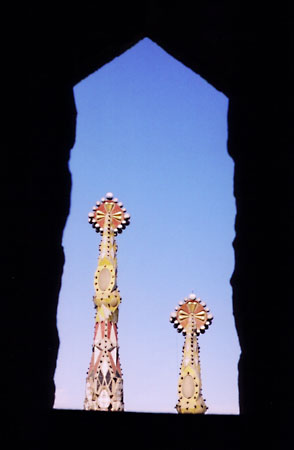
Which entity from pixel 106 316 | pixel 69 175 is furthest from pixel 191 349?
pixel 69 175

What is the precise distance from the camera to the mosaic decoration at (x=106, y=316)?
7455 mm

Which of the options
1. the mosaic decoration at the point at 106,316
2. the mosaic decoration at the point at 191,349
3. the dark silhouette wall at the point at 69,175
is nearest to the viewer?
the dark silhouette wall at the point at 69,175

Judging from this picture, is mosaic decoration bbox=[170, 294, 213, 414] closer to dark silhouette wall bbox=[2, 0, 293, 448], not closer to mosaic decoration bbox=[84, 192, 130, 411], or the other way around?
mosaic decoration bbox=[84, 192, 130, 411]

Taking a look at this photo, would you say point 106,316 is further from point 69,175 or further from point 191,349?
point 69,175

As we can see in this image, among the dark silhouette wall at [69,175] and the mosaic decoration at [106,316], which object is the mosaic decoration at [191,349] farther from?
the dark silhouette wall at [69,175]

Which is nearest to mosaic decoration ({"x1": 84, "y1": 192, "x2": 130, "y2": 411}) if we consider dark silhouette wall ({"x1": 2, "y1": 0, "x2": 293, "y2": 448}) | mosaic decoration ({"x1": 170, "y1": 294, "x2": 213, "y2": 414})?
mosaic decoration ({"x1": 170, "y1": 294, "x2": 213, "y2": 414})

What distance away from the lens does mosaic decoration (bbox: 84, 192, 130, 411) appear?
7455 mm

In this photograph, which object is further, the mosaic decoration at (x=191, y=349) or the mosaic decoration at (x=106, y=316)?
the mosaic decoration at (x=191, y=349)

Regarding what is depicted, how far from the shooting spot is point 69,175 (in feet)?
6.38

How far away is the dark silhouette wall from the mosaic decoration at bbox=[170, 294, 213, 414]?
6495mm

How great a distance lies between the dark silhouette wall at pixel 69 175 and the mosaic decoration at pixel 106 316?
5.86m

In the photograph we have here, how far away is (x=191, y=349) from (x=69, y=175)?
7183 mm

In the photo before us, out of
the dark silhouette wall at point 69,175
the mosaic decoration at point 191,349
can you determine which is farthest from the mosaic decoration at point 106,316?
the dark silhouette wall at point 69,175

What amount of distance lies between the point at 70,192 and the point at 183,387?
685cm
